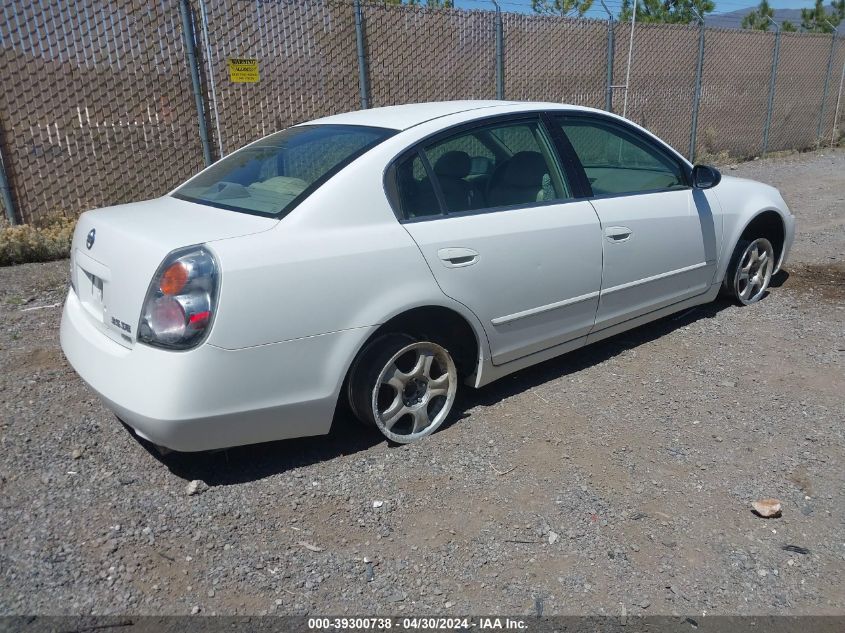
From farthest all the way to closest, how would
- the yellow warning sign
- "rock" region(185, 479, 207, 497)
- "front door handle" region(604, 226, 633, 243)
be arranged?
the yellow warning sign < "front door handle" region(604, 226, 633, 243) < "rock" region(185, 479, 207, 497)

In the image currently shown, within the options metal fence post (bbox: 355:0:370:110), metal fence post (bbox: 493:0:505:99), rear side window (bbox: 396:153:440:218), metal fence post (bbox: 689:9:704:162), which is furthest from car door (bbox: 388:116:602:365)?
metal fence post (bbox: 689:9:704:162)

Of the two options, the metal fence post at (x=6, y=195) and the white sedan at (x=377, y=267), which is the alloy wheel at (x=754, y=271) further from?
the metal fence post at (x=6, y=195)

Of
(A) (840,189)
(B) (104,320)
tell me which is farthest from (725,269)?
(A) (840,189)

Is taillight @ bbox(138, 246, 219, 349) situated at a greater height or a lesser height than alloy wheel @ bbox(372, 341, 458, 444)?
greater

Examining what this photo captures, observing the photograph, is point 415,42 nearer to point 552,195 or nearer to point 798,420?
point 552,195

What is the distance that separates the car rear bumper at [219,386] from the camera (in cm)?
285

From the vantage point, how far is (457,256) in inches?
138

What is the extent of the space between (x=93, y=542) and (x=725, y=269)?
4.43 metres

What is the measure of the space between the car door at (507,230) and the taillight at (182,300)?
39.7 inches

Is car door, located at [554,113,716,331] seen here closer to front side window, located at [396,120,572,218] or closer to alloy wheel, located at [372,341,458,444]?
front side window, located at [396,120,572,218]

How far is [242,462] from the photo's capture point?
11.4 feet

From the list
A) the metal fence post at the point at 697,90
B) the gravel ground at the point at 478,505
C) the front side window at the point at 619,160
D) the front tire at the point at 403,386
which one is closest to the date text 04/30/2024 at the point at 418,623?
the gravel ground at the point at 478,505

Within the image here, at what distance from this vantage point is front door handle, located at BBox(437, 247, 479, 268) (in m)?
3.47

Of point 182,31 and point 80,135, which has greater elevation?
point 182,31
